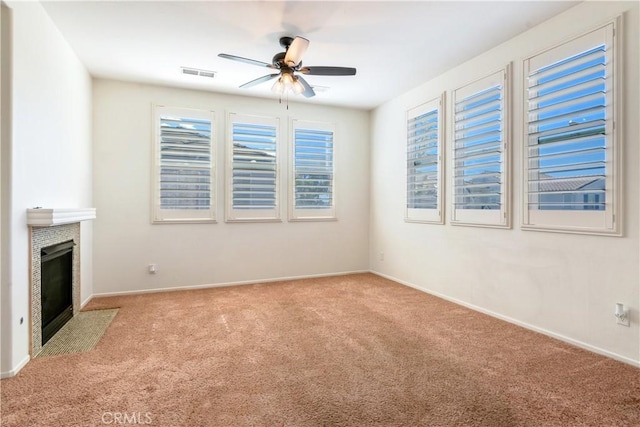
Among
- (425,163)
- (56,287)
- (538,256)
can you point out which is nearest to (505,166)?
(538,256)

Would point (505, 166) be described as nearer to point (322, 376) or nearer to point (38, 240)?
point (322, 376)

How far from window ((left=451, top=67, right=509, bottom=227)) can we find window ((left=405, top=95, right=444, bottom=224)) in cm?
28

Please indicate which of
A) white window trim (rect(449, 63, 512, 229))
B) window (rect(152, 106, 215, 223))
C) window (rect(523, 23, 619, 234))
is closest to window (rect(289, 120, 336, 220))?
window (rect(152, 106, 215, 223))

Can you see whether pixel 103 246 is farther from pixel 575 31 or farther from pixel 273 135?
pixel 575 31

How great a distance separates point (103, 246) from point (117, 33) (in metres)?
2.65

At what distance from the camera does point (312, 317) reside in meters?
3.52

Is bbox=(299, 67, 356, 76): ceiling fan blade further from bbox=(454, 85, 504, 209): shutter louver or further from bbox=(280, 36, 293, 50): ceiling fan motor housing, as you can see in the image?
bbox=(454, 85, 504, 209): shutter louver

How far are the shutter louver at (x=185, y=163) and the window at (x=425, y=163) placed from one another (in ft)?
9.74

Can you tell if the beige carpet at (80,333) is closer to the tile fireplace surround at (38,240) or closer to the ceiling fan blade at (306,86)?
the tile fireplace surround at (38,240)

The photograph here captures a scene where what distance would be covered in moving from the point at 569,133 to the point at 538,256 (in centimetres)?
115

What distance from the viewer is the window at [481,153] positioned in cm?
342

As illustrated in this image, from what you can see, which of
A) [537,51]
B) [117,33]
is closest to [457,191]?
[537,51]

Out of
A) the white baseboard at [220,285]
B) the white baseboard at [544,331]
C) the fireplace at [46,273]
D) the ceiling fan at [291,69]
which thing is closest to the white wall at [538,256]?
the white baseboard at [544,331]

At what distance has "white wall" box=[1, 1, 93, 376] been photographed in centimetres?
234
